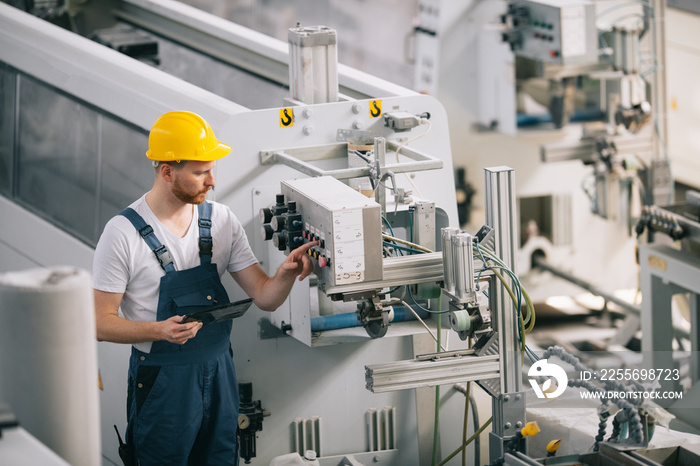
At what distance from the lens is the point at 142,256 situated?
116 inches

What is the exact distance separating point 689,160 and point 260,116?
4494mm

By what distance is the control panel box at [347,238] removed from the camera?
264cm

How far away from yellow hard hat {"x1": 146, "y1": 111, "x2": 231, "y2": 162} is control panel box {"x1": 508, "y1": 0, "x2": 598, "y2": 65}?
3089 mm

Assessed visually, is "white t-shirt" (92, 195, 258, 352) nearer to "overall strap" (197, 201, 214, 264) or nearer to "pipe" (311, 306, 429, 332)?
"overall strap" (197, 201, 214, 264)

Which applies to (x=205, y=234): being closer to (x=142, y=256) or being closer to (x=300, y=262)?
(x=142, y=256)

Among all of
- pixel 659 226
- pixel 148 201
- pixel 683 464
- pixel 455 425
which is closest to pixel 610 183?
pixel 659 226

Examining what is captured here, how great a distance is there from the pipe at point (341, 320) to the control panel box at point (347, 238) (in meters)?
0.61

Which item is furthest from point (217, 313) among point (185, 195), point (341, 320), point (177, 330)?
point (341, 320)

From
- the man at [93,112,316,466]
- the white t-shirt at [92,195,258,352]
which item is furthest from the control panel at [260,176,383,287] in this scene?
the white t-shirt at [92,195,258,352]

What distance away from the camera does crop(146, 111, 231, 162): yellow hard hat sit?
2.92 m

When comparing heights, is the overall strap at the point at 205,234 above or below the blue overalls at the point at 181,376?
above

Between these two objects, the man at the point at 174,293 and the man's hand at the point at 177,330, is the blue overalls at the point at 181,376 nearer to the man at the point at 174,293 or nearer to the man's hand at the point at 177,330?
the man at the point at 174,293

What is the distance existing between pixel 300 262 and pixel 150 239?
17.8 inches

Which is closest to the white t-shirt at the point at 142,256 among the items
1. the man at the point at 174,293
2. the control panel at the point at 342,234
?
the man at the point at 174,293
